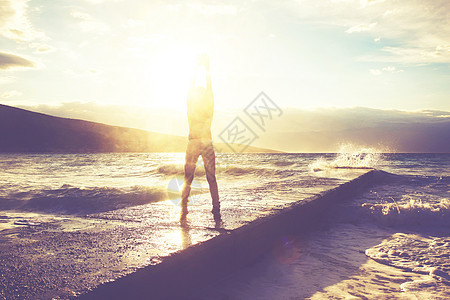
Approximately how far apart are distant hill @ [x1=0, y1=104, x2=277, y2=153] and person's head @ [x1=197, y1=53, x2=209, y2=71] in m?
68.4

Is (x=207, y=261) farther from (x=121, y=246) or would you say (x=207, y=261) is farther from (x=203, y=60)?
(x=203, y=60)

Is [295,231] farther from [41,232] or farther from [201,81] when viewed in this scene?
[41,232]

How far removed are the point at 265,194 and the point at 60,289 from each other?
4415mm

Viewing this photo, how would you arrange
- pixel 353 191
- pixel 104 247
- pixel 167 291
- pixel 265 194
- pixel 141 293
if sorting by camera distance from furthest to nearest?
pixel 353 191 < pixel 265 194 < pixel 104 247 < pixel 167 291 < pixel 141 293

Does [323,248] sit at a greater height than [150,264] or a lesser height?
lesser

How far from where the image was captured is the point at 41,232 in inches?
123

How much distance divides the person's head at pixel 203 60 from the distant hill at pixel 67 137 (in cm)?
6844

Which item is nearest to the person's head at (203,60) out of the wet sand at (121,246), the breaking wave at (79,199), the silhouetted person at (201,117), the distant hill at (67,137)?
the silhouetted person at (201,117)

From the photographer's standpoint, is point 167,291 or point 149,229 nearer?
point 167,291

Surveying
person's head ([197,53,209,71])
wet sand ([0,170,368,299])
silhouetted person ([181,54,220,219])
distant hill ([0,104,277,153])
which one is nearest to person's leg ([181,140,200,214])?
silhouetted person ([181,54,220,219])

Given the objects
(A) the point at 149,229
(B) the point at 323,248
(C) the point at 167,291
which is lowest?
(B) the point at 323,248

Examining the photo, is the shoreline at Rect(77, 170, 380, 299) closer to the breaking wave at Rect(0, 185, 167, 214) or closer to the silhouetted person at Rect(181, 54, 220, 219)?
the silhouetted person at Rect(181, 54, 220, 219)

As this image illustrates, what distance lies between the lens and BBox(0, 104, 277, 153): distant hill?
62.4 meters

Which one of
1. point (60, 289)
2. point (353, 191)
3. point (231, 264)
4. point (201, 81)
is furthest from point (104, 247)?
point (353, 191)
